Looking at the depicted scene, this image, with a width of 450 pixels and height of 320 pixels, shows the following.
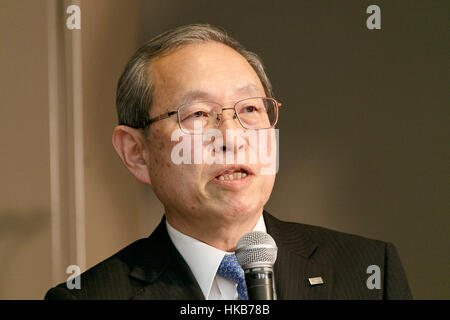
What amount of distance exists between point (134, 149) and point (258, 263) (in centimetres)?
64

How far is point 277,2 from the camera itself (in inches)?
88.5

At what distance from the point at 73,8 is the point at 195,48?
24.7 inches

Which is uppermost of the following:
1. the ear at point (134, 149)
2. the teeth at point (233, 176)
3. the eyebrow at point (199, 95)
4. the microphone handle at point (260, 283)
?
the eyebrow at point (199, 95)

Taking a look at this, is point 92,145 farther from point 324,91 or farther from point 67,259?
point 324,91

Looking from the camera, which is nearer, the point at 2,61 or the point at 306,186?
the point at 2,61

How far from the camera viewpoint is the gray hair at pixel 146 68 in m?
1.58

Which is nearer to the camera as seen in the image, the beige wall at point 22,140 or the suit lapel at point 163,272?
the suit lapel at point 163,272

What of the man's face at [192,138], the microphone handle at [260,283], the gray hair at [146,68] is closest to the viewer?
the microphone handle at [260,283]

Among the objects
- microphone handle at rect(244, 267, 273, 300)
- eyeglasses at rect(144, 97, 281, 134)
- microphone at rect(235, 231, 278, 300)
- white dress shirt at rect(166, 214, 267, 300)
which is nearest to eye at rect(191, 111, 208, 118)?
eyeglasses at rect(144, 97, 281, 134)

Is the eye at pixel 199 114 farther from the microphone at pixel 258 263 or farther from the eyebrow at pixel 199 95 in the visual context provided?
the microphone at pixel 258 263

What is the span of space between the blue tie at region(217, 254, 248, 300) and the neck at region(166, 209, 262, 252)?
0.11 feet

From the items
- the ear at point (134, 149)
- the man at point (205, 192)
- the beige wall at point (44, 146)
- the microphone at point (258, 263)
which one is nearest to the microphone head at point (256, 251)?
the microphone at point (258, 263)
